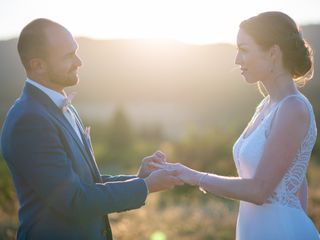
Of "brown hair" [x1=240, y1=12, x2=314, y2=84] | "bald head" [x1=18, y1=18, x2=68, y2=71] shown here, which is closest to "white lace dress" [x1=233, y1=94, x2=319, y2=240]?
"brown hair" [x1=240, y1=12, x2=314, y2=84]

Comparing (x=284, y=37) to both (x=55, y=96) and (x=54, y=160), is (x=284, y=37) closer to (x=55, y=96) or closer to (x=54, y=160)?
(x=55, y=96)

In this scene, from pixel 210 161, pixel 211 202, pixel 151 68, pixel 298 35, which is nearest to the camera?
pixel 298 35

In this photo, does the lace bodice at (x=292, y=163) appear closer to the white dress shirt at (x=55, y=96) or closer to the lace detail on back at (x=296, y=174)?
the lace detail on back at (x=296, y=174)

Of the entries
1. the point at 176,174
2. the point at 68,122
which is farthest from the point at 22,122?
the point at 176,174

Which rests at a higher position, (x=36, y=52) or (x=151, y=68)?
(x=36, y=52)

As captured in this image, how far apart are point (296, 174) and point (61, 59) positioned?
1657 mm

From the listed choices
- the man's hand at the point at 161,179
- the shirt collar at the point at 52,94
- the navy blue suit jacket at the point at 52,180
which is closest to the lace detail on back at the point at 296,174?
the man's hand at the point at 161,179

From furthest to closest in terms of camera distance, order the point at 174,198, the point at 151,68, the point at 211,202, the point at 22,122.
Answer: the point at 151,68
the point at 174,198
the point at 211,202
the point at 22,122

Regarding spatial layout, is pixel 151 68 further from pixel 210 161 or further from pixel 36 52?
pixel 36 52

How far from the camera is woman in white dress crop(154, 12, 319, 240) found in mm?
3848

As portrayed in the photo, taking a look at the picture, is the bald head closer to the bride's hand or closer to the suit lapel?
the suit lapel

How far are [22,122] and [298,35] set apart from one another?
1.78 m

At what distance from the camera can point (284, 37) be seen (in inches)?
158

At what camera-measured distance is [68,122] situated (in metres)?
4.04
